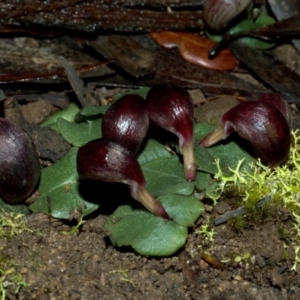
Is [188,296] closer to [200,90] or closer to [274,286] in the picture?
[274,286]

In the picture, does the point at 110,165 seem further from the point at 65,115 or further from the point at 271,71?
the point at 271,71

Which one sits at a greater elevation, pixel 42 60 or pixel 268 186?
pixel 268 186

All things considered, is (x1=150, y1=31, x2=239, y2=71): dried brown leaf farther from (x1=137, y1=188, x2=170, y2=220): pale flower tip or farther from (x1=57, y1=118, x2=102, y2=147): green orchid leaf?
(x1=137, y1=188, x2=170, y2=220): pale flower tip

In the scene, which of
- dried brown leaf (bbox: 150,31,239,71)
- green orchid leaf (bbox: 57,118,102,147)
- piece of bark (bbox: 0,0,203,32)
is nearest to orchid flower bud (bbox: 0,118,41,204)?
green orchid leaf (bbox: 57,118,102,147)

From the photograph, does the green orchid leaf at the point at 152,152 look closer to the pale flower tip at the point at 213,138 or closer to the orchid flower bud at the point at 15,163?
the pale flower tip at the point at 213,138

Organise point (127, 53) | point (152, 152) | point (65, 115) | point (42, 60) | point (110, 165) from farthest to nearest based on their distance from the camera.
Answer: point (127, 53) → point (42, 60) → point (65, 115) → point (152, 152) → point (110, 165)

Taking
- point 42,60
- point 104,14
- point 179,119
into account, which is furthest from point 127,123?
point 104,14

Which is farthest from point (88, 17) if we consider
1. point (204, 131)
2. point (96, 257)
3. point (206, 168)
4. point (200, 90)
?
point (96, 257)
